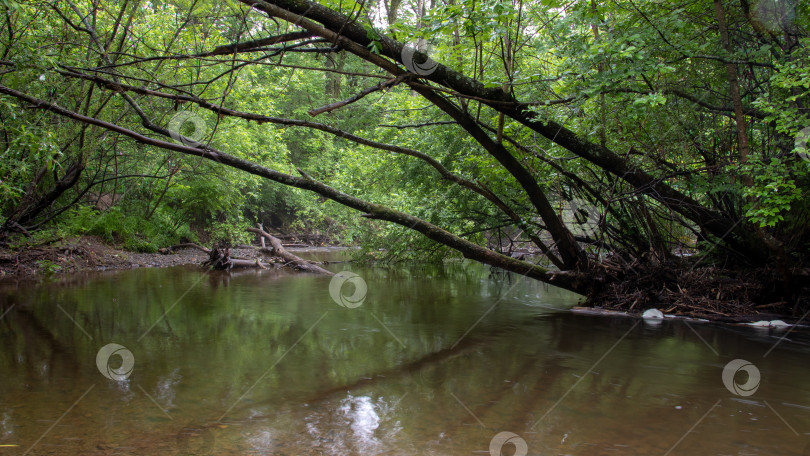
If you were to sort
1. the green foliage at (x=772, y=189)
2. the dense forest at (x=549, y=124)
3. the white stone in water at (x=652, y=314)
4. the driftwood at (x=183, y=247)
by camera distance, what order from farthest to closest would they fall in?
the driftwood at (x=183, y=247) → the white stone in water at (x=652, y=314) → the dense forest at (x=549, y=124) → the green foliage at (x=772, y=189)

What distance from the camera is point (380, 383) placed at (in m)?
4.19

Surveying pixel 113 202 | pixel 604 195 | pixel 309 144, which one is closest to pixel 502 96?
pixel 604 195

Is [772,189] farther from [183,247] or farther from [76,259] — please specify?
[183,247]

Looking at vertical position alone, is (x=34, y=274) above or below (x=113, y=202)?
below

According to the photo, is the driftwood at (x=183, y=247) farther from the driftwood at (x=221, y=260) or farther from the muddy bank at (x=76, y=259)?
the driftwood at (x=221, y=260)

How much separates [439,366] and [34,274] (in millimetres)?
9558

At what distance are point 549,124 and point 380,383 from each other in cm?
412

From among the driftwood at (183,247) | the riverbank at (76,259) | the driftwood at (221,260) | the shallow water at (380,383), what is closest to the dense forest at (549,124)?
the riverbank at (76,259)

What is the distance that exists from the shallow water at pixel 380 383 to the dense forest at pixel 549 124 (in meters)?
1.31

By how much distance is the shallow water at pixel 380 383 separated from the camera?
3.08 m

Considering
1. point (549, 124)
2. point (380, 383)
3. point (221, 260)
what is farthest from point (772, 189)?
point (221, 260)

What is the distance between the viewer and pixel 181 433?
3096 mm

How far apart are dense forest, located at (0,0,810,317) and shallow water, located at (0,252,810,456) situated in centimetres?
131

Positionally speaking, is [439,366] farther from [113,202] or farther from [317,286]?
[113,202]
